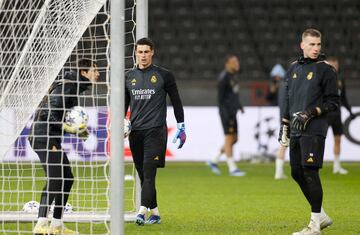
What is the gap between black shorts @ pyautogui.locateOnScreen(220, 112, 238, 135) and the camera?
17.7 meters

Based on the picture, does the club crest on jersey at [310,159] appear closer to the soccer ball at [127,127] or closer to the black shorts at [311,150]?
the black shorts at [311,150]

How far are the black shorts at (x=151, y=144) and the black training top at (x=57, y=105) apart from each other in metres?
1.34

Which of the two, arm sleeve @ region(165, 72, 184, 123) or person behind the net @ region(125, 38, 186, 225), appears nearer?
person behind the net @ region(125, 38, 186, 225)

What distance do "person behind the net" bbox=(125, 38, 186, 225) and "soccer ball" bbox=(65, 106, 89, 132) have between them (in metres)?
1.55

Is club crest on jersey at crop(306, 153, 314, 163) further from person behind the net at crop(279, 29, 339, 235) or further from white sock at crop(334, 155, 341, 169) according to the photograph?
white sock at crop(334, 155, 341, 169)

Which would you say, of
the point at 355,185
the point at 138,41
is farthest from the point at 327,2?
the point at 138,41

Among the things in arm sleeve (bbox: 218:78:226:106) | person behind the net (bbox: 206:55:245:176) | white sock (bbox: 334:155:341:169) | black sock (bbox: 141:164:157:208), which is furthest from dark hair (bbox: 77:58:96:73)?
white sock (bbox: 334:155:341:169)

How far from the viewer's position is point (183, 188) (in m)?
15.0

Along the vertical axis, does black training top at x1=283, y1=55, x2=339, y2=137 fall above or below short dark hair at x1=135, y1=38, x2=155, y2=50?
below

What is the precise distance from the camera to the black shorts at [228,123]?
58.1 feet

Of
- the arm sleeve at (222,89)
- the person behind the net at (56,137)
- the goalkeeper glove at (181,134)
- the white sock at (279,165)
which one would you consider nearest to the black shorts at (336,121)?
the white sock at (279,165)

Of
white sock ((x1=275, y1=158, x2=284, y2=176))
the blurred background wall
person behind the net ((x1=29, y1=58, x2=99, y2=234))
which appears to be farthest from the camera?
the blurred background wall

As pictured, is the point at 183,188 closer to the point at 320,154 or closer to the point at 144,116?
the point at 144,116

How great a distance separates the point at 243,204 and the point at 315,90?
3.37 m
